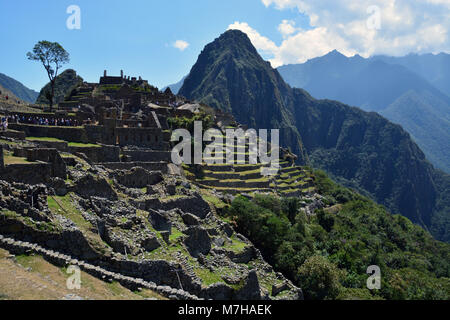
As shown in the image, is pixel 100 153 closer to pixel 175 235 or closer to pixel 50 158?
pixel 50 158

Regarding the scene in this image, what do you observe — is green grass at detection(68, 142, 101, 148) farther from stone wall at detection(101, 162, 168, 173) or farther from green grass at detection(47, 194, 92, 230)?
green grass at detection(47, 194, 92, 230)

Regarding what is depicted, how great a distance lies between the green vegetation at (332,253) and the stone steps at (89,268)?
44.9 feet

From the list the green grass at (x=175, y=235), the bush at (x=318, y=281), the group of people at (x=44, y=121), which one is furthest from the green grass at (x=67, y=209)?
the bush at (x=318, y=281)

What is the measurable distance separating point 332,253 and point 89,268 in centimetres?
2939

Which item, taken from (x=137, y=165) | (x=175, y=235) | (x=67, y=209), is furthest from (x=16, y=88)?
(x=67, y=209)

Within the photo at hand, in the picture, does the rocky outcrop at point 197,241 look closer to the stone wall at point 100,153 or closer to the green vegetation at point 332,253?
the green vegetation at point 332,253

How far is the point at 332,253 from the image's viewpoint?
35594 millimetres

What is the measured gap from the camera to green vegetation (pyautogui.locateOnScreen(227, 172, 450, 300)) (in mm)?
25109

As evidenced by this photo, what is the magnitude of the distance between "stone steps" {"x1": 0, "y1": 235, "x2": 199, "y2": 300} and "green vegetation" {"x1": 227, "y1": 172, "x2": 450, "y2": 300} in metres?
13.7

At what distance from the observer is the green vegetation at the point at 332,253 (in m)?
25.1

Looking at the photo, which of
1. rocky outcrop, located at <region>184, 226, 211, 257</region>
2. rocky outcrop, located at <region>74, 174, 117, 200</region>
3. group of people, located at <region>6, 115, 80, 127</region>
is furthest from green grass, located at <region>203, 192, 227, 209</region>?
group of people, located at <region>6, 115, 80, 127</region>

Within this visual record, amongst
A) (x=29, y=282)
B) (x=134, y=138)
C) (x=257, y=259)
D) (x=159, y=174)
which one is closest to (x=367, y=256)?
(x=257, y=259)

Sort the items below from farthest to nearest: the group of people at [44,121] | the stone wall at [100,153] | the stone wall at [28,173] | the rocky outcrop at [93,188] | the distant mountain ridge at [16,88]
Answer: the distant mountain ridge at [16,88] < the group of people at [44,121] < the stone wall at [100,153] < the rocky outcrop at [93,188] < the stone wall at [28,173]
